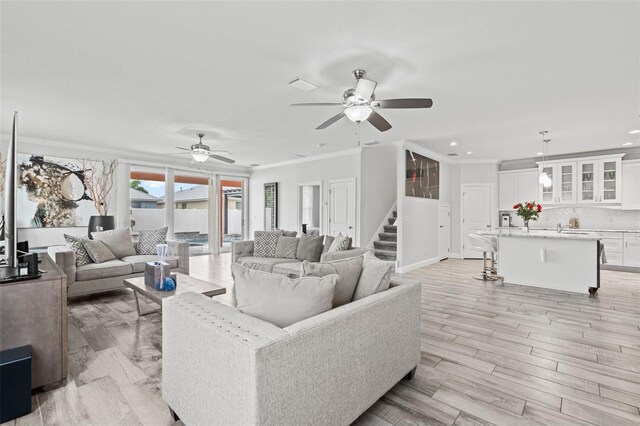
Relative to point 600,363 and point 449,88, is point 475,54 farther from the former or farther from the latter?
point 600,363

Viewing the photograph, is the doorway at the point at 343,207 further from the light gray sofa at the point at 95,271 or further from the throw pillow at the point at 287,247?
the light gray sofa at the point at 95,271

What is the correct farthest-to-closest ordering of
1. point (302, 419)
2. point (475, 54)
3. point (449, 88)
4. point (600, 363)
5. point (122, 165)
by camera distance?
point (122, 165) → point (449, 88) → point (475, 54) → point (600, 363) → point (302, 419)

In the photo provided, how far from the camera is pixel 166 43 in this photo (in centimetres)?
263

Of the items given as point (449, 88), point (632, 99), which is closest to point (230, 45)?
point (449, 88)

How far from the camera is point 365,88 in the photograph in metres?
2.87

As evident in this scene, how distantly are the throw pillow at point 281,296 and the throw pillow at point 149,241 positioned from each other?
13.8ft

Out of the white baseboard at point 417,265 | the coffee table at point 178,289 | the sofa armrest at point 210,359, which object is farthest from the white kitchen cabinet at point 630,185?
the sofa armrest at point 210,359

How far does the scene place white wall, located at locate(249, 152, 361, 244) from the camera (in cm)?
734

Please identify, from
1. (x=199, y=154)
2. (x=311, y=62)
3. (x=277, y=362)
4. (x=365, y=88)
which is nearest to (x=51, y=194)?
(x=199, y=154)

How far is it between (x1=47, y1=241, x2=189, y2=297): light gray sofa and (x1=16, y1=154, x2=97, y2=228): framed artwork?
2329mm

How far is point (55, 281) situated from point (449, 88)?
402 cm

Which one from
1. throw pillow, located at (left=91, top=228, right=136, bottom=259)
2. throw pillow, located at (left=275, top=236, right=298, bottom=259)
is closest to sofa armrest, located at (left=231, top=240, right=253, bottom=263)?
throw pillow, located at (left=275, top=236, right=298, bottom=259)

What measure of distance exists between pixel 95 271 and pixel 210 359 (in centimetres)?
377

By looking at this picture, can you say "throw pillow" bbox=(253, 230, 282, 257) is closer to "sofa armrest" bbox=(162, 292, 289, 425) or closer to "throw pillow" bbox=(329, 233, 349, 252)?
"throw pillow" bbox=(329, 233, 349, 252)
